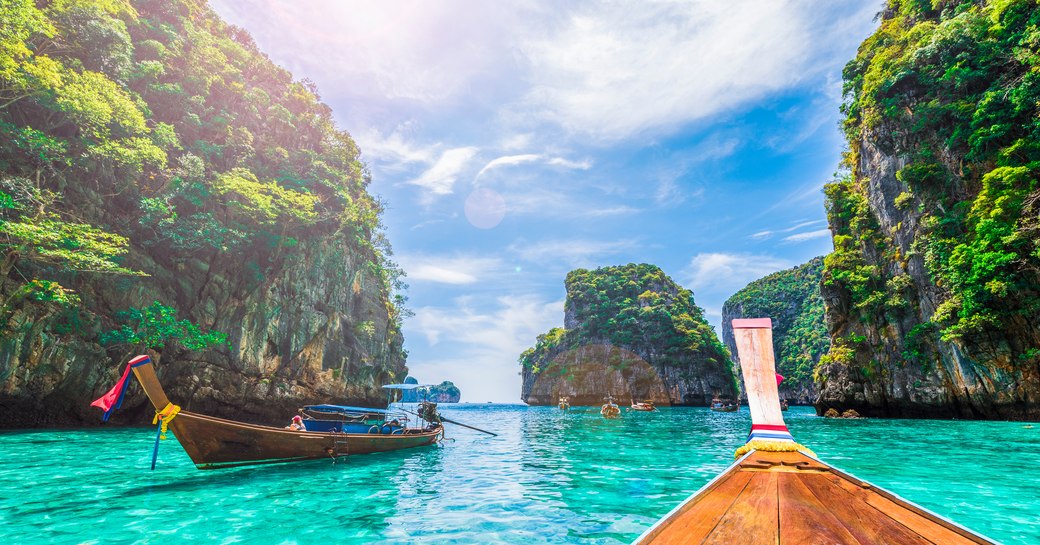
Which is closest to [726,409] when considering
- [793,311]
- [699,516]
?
[699,516]

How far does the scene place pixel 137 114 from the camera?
64.5 feet

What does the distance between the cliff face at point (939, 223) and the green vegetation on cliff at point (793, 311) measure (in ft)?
153

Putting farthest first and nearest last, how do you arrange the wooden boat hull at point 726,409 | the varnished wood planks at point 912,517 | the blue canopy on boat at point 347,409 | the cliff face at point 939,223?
1. the wooden boat hull at point 726,409
2. the cliff face at point 939,223
3. the blue canopy on boat at point 347,409
4. the varnished wood planks at point 912,517

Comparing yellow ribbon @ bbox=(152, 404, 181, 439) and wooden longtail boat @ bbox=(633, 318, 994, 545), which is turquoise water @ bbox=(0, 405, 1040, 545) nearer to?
yellow ribbon @ bbox=(152, 404, 181, 439)

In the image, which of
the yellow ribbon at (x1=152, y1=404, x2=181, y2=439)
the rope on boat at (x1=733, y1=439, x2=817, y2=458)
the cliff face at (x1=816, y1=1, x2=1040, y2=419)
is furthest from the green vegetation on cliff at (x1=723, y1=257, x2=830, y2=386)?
the yellow ribbon at (x1=152, y1=404, x2=181, y2=439)

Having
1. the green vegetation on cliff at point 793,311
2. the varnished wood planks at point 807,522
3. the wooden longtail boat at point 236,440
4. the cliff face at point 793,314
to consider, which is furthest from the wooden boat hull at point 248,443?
the cliff face at point 793,314

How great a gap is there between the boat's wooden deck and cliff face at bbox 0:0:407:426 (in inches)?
882

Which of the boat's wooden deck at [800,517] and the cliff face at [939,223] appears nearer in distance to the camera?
the boat's wooden deck at [800,517]

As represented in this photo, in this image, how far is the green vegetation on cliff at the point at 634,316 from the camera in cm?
7675

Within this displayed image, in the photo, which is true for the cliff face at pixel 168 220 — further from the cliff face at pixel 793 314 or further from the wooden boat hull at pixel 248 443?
the cliff face at pixel 793 314

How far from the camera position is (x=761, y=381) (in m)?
5.41

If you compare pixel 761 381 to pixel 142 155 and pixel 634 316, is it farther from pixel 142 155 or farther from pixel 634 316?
pixel 634 316

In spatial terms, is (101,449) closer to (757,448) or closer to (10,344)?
(10,344)

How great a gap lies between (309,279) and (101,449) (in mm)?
18494
